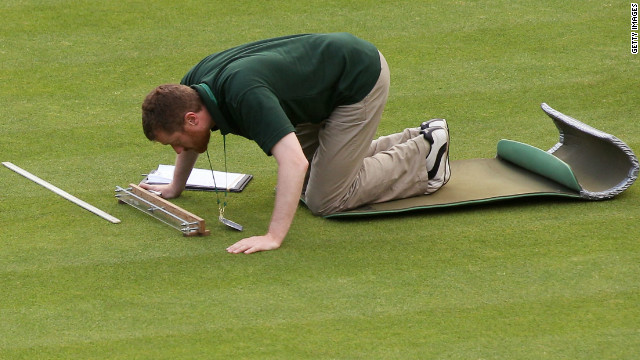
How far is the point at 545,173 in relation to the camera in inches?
226

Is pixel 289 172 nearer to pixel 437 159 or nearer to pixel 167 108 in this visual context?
pixel 167 108

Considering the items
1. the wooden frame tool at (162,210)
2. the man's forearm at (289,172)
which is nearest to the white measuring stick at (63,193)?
the wooden frame tool at (162,210)

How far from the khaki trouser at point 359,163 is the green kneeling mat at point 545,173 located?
7 cm

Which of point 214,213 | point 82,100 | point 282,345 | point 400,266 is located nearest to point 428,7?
point 82,100

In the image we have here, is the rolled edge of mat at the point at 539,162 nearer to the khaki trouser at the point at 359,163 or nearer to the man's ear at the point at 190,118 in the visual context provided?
the khaki trouser at the point at 359,163

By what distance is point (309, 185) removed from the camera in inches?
220

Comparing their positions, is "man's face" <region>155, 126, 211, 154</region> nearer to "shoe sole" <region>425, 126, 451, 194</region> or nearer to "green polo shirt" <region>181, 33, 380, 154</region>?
"green polo shirt" <region>181, 33, 380, 154</region>

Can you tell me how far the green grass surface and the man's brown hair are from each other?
66cm

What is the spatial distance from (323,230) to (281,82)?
859mm

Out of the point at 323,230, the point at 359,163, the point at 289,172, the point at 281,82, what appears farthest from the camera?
the point at 359,163

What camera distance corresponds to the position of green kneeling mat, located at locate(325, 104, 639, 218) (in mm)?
5559

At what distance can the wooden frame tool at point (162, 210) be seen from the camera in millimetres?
5258

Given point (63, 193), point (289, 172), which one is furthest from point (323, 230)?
point (63, 193)

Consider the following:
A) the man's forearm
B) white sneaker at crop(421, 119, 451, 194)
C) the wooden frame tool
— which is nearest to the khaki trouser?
white sneaker at crop(421, 119, 451, 194)
